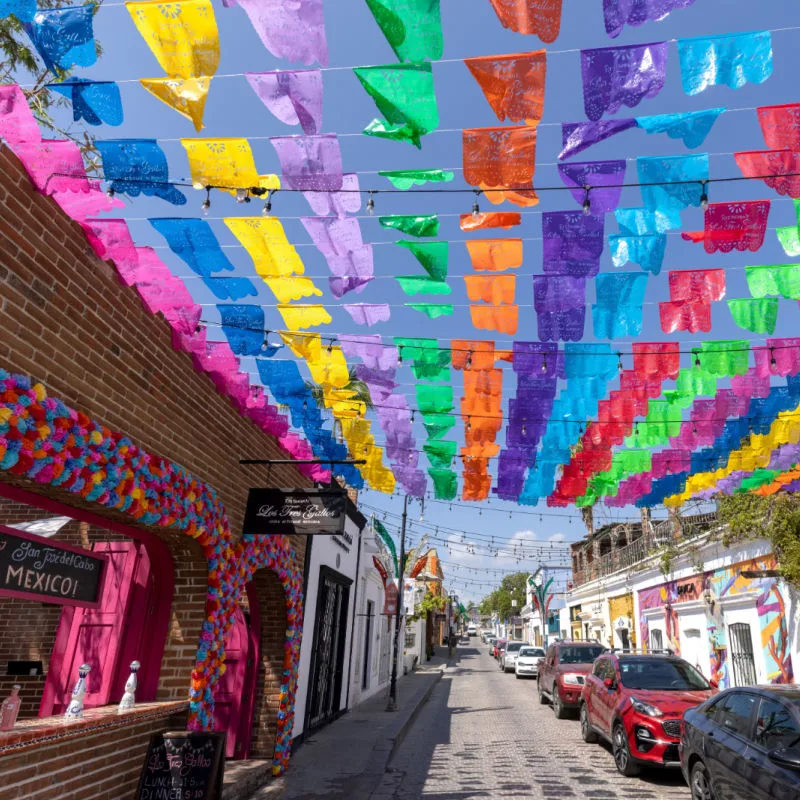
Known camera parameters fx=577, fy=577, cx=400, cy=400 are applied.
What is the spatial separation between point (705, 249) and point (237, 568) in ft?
20.8

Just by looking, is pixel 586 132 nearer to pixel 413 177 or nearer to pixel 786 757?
pixel 413 177

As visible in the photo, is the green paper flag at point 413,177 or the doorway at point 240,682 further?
the doorway at point 240,682

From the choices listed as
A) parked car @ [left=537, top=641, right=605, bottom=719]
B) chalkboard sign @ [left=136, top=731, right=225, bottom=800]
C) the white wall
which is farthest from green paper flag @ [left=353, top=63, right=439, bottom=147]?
parked car @ [left=537, top=641, right=605, bottom=719]

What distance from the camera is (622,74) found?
447cm

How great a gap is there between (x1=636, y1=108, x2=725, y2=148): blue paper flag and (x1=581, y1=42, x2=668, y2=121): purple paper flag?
0.30 metres

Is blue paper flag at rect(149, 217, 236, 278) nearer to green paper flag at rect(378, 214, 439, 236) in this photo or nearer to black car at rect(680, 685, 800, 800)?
green paper flag at rect(378, 214, 439, 236)

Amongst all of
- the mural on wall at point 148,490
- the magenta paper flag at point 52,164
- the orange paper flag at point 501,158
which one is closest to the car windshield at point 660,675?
the mural on wall at point 148,490

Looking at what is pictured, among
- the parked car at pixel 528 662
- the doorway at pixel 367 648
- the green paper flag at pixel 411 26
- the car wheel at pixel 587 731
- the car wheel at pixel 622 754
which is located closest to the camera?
the green paper flag at pixel 411 26

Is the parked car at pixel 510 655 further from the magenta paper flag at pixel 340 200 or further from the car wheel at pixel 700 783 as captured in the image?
the magenta paper flag at pixel 340 200

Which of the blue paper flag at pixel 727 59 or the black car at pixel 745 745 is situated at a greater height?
the blue paper flag at pixel 727 59

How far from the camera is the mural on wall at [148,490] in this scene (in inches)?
147

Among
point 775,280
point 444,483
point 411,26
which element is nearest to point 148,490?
point 411,26

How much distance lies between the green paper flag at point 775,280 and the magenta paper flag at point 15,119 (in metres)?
7.06

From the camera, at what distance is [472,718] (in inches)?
540
